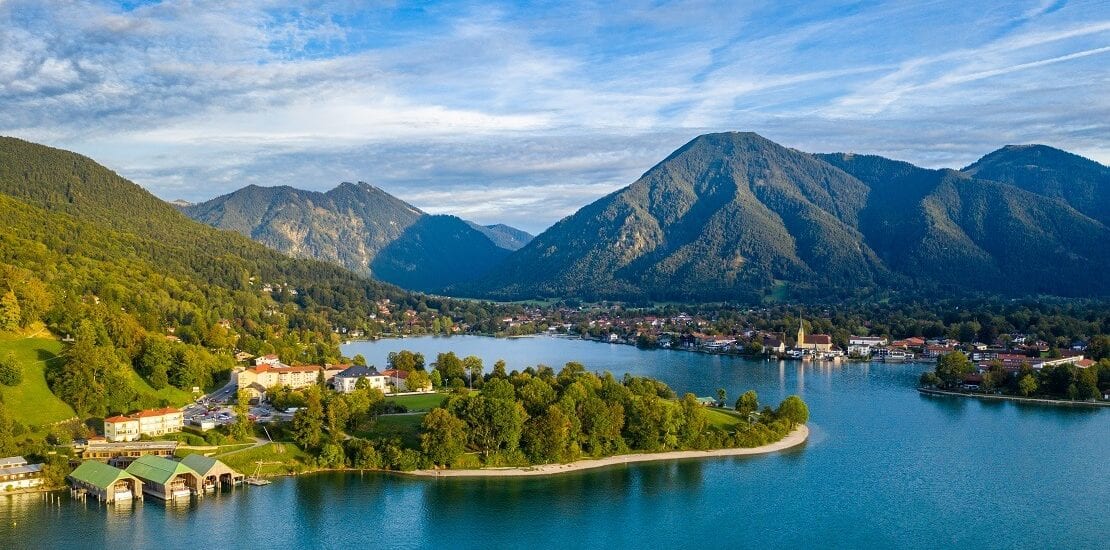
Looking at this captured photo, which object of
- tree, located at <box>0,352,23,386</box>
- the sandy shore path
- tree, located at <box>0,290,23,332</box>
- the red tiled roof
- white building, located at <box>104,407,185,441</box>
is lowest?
the sandy shore path

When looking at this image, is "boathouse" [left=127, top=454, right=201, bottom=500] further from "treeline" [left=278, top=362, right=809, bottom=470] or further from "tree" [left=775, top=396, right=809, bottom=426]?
"tree" [left=775, top=396, right=809, bottom=426]

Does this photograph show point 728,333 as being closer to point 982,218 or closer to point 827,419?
point 827,419

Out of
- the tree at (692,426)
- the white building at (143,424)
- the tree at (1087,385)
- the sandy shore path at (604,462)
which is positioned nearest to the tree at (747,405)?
the sandy shore path at (604,462)

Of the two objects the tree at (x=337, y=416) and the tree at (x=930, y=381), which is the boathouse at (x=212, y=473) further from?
the tree at (x=930, y=381)

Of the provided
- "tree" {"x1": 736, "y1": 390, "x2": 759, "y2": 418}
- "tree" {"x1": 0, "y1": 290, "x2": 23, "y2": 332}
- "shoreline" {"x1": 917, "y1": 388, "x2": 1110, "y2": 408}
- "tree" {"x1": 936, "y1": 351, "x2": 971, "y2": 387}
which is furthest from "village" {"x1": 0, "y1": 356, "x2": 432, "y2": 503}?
"tree" {"x1": 936, "y1": 351, "x2": 971, "y2": 387}

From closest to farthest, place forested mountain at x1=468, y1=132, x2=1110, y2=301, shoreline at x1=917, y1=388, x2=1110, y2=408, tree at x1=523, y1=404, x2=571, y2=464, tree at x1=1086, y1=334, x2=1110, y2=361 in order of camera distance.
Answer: tree at x1=523, y1=404, x2=571, y2=464
shoreline at x1=917, y1=388, x2=1110, y2=408
tree at x1=1086, y1=334, x2=1110, y2=361
forested mountain at x1=468, y1=132, x2=1110, y2=301

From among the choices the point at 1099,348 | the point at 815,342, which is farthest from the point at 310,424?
the point at 815,342
